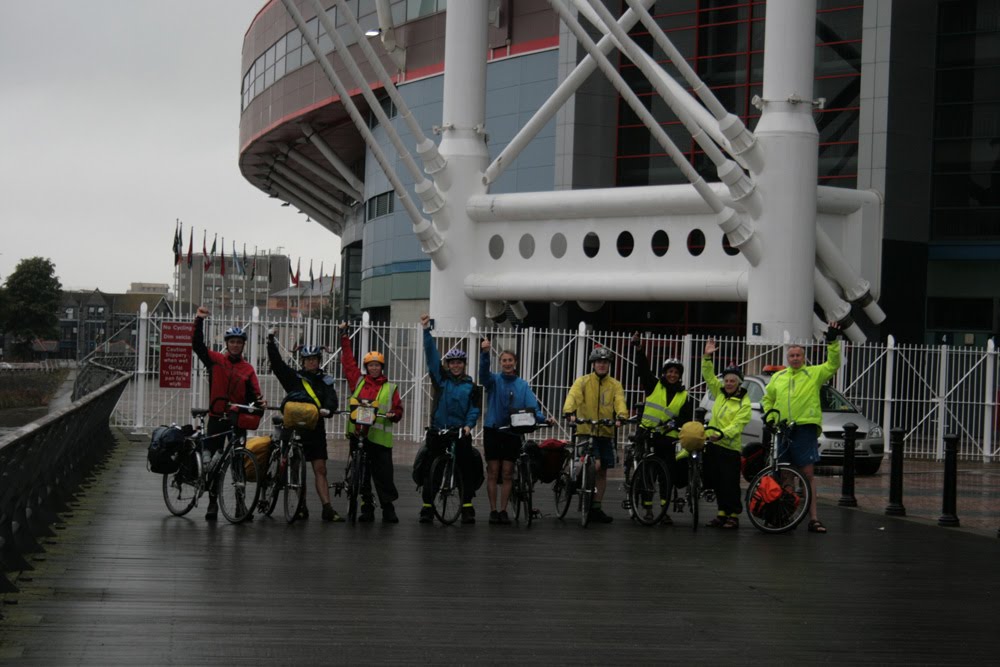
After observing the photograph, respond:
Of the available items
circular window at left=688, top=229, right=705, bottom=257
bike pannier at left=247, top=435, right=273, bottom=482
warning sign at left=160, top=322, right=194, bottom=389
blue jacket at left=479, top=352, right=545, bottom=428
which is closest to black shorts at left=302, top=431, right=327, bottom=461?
bike pannier at left=247, top=435, right=273, bottom=482

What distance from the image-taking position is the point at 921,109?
37438 mm

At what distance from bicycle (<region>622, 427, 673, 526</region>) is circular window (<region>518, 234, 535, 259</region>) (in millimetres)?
18305

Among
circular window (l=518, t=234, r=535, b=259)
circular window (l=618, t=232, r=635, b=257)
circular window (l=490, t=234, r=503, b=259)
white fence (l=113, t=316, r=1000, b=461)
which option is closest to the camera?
white fence (l=113, t=316, r=1000, b=461)

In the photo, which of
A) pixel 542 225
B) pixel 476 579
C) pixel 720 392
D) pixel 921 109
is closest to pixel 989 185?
pixel 921 109

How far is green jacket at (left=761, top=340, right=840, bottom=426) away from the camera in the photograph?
15.4 m

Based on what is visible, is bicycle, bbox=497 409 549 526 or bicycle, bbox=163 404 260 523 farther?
bicycle, bbox=497 409 549 526

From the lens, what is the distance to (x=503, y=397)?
15.1 metres

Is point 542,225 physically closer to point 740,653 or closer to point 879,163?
point 879,163

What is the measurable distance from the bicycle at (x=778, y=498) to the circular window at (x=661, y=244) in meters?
17.4

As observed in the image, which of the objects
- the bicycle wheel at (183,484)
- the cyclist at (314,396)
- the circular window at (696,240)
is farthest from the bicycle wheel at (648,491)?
the circular window at (696,240)

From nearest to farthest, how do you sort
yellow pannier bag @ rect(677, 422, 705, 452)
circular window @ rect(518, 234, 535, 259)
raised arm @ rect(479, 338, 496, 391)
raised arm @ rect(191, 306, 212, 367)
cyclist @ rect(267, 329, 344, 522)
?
raised arm @ rect(191, 306, 212, 367), cyclist @ rect(267, 329, 344, 522), raised arm @ rect(479, 338, 496, 391), yellow pannier bag @ rect(677, 422, 705, 452), circular window @ rect(518, 234, 535, 259)

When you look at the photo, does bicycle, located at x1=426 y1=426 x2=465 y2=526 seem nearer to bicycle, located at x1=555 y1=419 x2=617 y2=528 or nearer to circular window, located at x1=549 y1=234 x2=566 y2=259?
bicycle, located at x1=555 y1=419 x2=617 y2=528

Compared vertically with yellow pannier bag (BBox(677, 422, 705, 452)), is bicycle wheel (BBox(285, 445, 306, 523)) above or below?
below

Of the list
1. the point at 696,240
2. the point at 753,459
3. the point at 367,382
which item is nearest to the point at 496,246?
the point at 696,240
